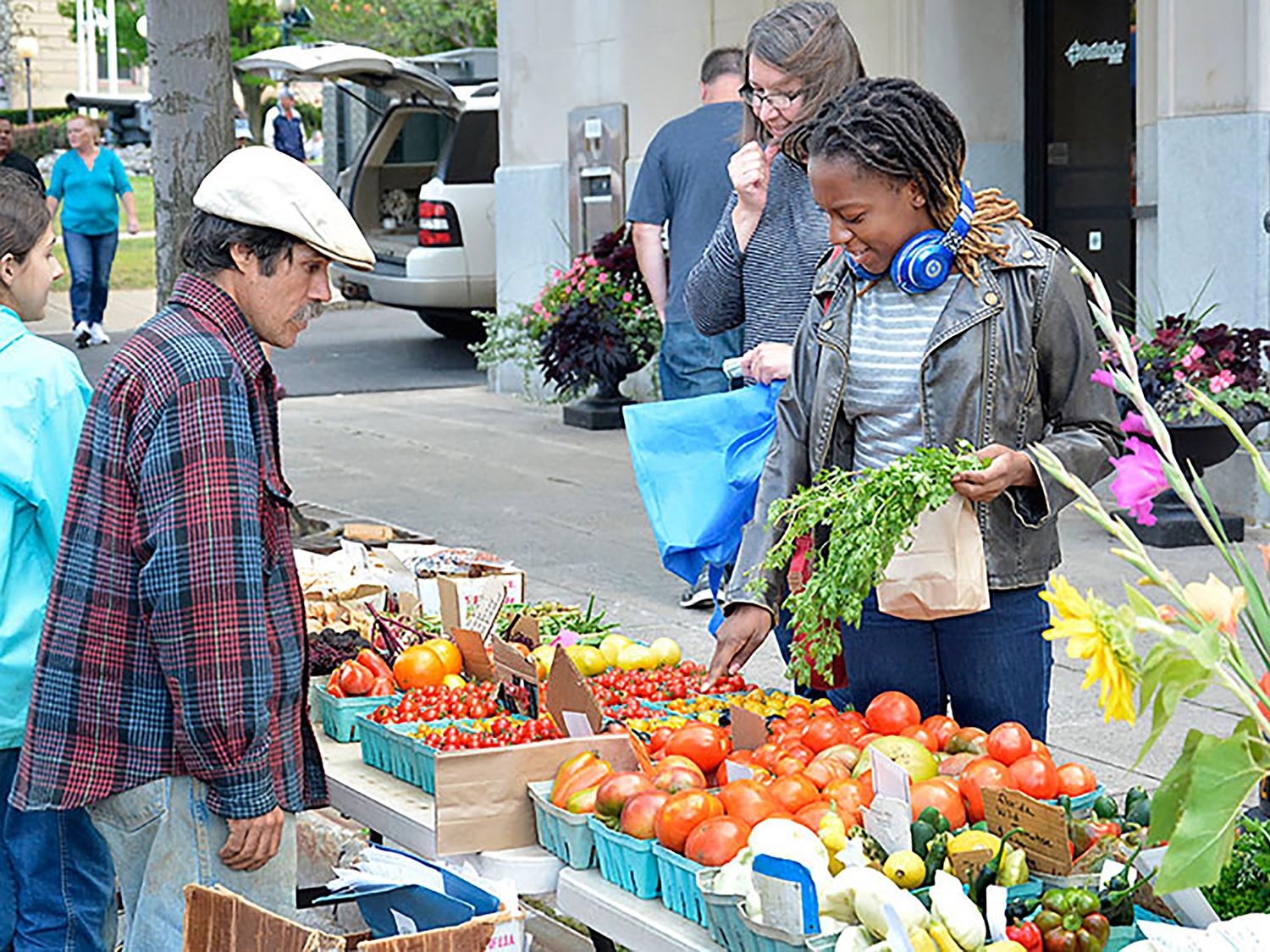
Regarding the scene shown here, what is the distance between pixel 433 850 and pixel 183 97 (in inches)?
198

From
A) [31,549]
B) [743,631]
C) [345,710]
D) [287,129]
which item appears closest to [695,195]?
[345,710]

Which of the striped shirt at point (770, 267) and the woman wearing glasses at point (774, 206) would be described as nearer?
the woman wearing glasses at point (774, 206)

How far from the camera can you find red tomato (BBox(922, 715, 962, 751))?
3.13 m

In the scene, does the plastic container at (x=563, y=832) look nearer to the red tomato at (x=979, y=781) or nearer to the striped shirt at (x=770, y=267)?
the red tomato at (x=979, y=781)

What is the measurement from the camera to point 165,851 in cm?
293

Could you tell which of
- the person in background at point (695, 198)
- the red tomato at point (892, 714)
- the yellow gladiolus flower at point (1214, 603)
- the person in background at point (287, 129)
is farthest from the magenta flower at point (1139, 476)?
the person in background at point (287, 129)

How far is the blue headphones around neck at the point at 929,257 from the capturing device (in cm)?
312

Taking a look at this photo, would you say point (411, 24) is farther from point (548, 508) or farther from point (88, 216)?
point (548, 508)

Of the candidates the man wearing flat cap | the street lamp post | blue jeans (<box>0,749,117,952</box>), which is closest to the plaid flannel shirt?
the man wearing flat cap

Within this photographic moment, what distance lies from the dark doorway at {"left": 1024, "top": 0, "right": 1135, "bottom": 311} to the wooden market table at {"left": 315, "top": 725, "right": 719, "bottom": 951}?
22.5ft

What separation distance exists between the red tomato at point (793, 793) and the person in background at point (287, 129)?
20802mm

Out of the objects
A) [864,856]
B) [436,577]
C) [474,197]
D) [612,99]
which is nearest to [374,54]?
[474,197]

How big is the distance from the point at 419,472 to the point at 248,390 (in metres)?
7.53

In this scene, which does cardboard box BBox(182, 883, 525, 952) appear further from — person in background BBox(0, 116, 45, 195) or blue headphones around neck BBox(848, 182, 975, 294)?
person in background BBox(0, 116, 45, 195)
